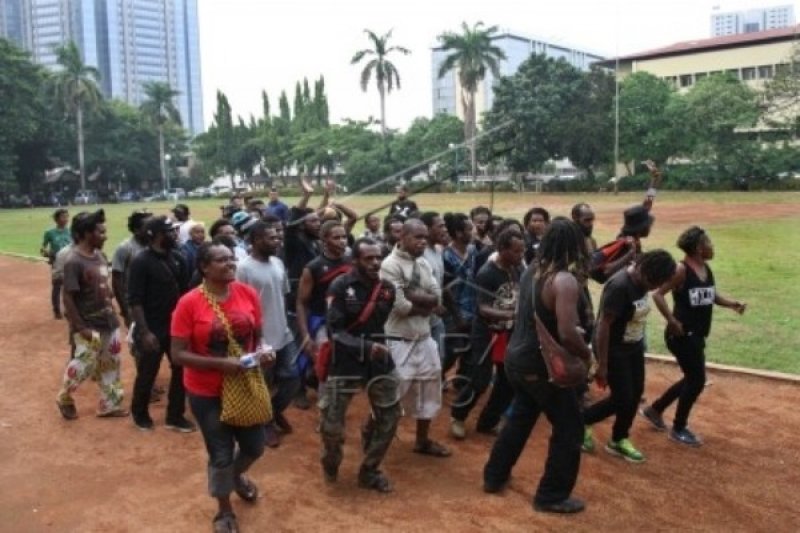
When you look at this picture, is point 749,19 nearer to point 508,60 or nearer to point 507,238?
point 508,60

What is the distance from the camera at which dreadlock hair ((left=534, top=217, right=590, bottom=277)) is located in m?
4.27

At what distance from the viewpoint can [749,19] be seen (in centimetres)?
15012

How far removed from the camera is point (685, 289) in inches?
221

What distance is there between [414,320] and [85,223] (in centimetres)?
282

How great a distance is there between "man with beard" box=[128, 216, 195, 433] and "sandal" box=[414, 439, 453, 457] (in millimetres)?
1891

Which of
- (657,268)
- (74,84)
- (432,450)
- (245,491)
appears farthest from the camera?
(74,84)

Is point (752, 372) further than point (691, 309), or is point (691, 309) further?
point (752, 372)

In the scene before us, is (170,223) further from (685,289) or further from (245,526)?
(685,289)

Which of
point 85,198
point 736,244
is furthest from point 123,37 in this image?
point 736,244

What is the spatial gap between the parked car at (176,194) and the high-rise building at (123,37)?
44.3 meters

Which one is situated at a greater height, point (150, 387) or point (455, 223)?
point (455, 223)

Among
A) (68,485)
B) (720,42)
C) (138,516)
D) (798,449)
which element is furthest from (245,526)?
(720,42)

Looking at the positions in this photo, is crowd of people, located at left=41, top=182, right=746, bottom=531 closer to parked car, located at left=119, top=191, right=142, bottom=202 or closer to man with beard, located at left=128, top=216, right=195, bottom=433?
man with beard, located at left=128, top=216, right=195, bottom=433

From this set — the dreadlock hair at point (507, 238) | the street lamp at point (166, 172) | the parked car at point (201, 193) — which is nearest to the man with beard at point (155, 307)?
the dreadlock hair at point (507, 238)
